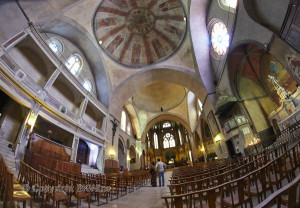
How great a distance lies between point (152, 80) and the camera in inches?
683

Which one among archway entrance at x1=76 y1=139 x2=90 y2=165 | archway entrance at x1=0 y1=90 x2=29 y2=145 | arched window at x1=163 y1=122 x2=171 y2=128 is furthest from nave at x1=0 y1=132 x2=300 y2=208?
arched window at x1=163 y1=122 x2=171 y2=128

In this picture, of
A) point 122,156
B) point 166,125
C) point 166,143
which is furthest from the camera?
point 166,125

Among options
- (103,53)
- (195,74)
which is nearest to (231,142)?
(195,74)

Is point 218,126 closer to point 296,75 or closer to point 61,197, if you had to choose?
point 296,75

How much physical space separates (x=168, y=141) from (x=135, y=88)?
2218 cm

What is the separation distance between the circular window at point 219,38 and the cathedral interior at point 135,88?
5.6 inches

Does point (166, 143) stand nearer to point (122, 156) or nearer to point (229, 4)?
point (122, 156)

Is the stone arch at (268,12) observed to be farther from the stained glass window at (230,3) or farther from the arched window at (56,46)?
the arched window at (56,46)

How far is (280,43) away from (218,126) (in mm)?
8319

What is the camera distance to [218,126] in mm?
12812

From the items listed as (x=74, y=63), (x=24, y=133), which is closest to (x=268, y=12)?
(x=24, y=133)

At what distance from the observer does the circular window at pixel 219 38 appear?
34.9 feet

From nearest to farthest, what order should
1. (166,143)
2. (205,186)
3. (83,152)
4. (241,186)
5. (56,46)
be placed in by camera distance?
(241,186), (205,186), (56,46), (83,152), (166,143)

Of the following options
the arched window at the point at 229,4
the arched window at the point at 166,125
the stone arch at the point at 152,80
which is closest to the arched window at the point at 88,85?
the stone arch at the point at 152,80
